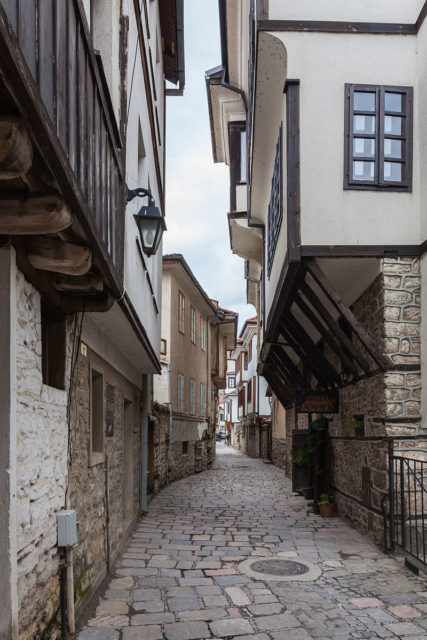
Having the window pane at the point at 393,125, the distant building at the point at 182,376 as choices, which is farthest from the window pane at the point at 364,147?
the distant building at the point at 182,376

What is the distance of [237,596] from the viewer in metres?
5.95

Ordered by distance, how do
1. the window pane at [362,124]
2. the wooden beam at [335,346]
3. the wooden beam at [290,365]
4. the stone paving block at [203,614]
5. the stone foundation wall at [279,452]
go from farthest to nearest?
the stone foundation wall at [279,452], the wooden beam at [290,365], the wooden beam at [335,346], the window pane at [362,124], the stone paving block at [203,614]

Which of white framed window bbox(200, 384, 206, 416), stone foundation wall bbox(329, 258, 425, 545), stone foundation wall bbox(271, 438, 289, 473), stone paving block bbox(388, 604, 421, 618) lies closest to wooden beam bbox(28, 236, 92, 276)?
stone paving block bbox(388, 604, 421, 618)

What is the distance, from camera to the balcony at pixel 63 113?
2.09 m

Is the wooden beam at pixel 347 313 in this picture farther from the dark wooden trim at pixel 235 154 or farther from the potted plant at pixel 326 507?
the dark wooden trim at pixel 235 154

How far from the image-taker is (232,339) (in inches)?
1304

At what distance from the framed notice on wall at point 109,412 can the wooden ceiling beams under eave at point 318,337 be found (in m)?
3.01

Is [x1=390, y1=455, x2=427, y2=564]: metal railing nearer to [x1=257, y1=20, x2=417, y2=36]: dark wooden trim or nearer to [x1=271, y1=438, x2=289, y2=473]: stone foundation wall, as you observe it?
[x1=257, y1=20, x2=417, y2=36]: dark wooden trim

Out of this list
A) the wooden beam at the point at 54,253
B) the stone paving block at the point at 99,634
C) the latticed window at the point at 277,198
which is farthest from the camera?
the latticed window at the point at 277,198

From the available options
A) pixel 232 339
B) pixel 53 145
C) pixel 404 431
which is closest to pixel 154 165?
pixel 404 431

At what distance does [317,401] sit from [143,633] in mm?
6389

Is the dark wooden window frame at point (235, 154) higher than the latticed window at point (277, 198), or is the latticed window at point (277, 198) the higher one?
the dark wooden window frame at point (235, 154)

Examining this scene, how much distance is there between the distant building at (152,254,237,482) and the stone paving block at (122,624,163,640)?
29.0 feet

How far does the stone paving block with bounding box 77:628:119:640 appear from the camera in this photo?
476 centimetres
